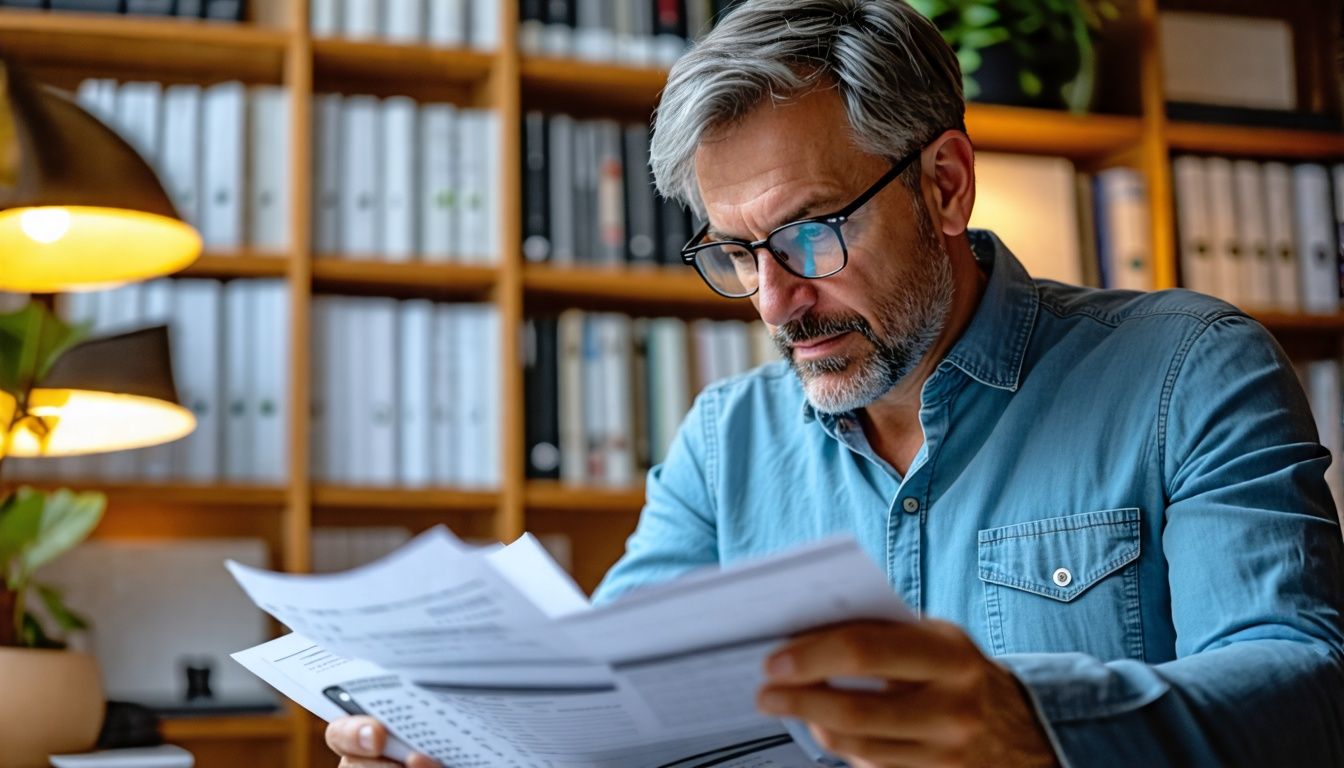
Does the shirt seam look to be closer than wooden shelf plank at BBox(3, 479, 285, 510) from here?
Yes

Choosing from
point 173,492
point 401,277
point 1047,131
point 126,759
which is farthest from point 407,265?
point 1047,131

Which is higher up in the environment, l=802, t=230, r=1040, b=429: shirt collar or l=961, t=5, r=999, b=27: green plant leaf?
l=961, t=5, r=999, b=27: green plant leaf

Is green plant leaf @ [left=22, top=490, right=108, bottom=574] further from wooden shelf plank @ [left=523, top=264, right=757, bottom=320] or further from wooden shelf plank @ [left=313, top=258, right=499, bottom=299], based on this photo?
wooden shelf plank @ [left=523, top=264, right=757, bottom=320]

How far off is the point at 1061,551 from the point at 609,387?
48.9 inches

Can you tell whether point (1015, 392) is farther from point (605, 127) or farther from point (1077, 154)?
point (1077, 154)

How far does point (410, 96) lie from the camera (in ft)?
8.25

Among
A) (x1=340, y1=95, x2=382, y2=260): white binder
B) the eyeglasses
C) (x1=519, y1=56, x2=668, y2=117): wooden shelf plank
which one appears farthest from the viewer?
(x1=519, y1=56, x2=668, y2=117): wooden shelf plank

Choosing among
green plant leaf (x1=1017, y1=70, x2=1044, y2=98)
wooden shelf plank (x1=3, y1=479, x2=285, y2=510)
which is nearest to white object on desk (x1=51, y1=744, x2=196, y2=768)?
wooden shelf plank (x1=3, y1=479, x2=285, y2=510)

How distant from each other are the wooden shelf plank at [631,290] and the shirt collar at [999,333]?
102 centimetres

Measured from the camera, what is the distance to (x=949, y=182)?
134cm

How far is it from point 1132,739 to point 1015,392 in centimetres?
52

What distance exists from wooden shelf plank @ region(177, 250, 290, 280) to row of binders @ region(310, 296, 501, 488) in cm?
8

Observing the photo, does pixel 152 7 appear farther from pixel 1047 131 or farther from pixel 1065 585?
pixel 1065 585

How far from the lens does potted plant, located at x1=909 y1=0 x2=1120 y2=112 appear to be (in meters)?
2.46
